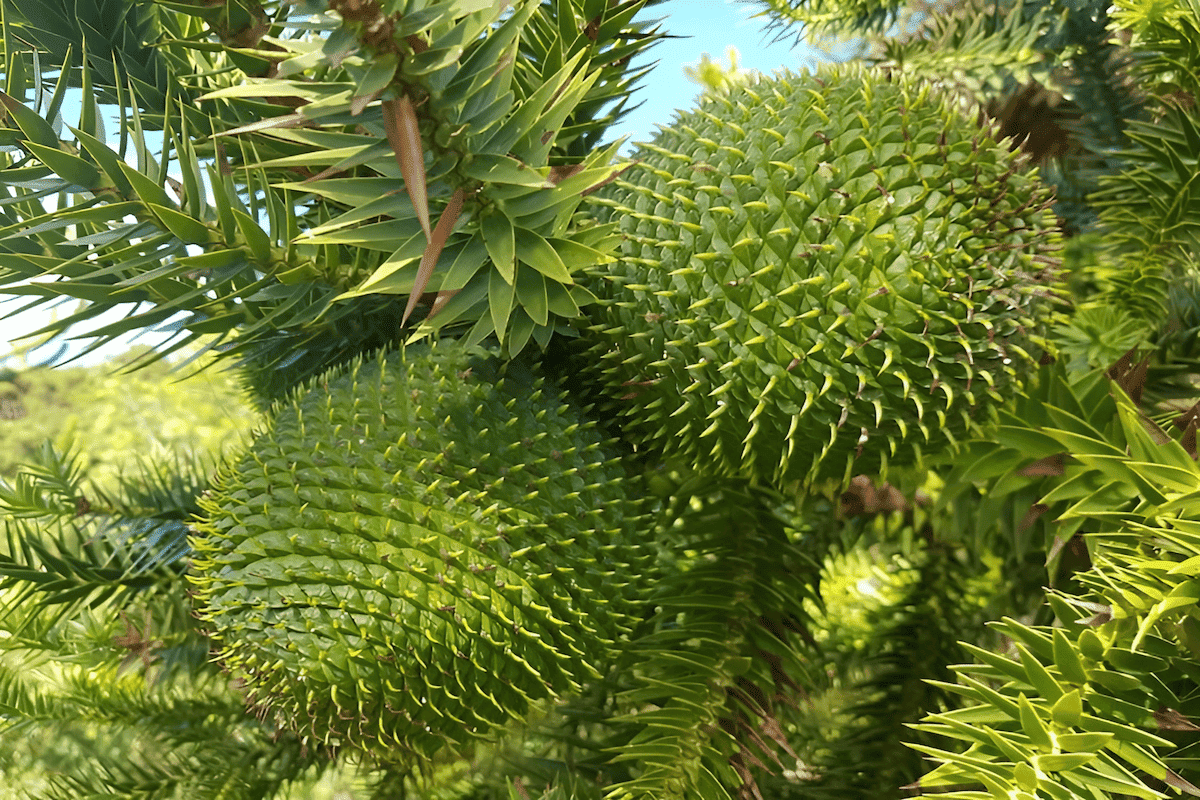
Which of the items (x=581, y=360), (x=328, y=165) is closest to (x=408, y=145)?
(x=328, y=165)

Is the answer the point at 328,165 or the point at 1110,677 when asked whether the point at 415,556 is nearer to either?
the point at 328,165

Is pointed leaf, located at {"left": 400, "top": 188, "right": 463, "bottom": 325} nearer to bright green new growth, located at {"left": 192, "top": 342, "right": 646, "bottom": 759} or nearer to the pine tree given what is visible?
the pine tree

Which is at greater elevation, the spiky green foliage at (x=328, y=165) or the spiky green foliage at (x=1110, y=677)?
the spiky green foliage at (x=328, y=165)

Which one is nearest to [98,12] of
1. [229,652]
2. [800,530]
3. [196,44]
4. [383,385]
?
[196,44]

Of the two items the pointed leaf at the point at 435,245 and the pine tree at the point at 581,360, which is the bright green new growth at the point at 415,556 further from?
the pointed leaf at the point at 435,245

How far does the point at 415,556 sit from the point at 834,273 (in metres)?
0.27

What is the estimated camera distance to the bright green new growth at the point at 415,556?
449 mm

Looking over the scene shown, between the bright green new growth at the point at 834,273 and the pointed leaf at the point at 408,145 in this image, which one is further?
the bright green new growth at the point at 834,273

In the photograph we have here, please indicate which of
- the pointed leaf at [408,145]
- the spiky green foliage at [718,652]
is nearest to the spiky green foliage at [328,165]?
the pointed leaf at [408,145]

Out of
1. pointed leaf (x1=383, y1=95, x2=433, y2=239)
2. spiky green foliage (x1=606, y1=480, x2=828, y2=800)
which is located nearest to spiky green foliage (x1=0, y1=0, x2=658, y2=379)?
pointed leaf (x1=383, y1=95, x2=433, y2=239)

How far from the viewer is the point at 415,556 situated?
454mm

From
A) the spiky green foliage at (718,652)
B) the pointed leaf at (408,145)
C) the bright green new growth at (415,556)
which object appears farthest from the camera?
the spiky green foliage at (718,652)

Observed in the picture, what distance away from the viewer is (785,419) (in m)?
0.48

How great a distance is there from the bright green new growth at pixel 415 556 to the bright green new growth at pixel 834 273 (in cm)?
9
